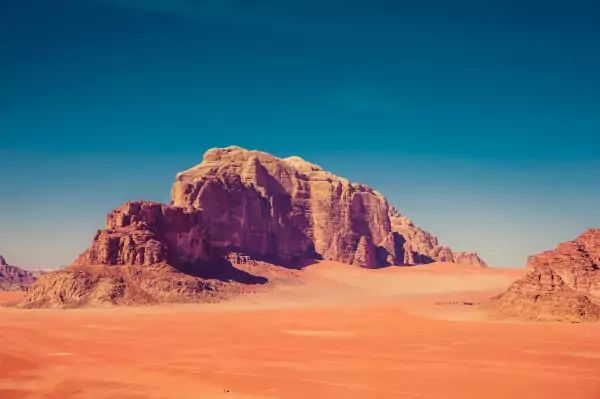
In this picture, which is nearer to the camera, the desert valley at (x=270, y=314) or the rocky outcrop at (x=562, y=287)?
the desert valley at (x=270, y=314)

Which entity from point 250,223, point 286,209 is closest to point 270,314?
point 250,223

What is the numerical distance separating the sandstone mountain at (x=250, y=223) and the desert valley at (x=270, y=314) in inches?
9.6

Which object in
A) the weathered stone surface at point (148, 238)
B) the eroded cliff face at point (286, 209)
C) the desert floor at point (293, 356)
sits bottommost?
the desert floor at point (293, 356)

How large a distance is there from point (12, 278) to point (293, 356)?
95.5 metres

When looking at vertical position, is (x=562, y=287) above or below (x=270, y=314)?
above

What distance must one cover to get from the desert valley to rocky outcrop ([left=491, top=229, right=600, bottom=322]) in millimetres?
131

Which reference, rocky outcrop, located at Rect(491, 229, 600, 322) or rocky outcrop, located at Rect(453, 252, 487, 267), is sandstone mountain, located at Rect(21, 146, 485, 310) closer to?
rocky outcrop, located at Rect(453, 252, 487, 267)

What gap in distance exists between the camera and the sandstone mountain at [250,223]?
63312mm

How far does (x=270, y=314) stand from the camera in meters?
48.4

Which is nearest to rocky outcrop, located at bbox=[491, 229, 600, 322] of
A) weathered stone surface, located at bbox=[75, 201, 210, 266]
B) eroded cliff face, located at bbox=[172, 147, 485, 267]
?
weathered stone surface, located at bbox=[75, 201, 210, 266]

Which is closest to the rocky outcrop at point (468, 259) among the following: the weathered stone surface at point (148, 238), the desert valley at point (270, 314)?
the desert valley at point (270, 314)

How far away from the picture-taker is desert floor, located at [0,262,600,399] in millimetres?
19141

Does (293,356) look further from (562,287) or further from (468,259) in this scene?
(468,259)

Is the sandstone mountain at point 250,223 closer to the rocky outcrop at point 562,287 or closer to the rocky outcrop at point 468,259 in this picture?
the rocky outcrop at point 468,259
